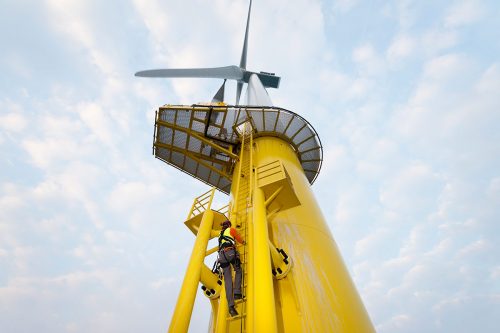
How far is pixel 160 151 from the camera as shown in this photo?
13.3 meters

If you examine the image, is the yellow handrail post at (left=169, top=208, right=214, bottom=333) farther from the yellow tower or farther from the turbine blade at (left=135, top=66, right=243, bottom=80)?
the turbine blade at (left=135, top=66, right=243, bottom=80)

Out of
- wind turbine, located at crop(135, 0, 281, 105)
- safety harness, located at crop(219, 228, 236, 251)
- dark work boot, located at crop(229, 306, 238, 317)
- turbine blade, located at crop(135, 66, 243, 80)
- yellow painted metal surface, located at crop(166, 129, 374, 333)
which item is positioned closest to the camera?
yellow painted metal surface, located at crop(166, 129, 374, 333)

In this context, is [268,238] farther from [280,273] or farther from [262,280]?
[262,280]

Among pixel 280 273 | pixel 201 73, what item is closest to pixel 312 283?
pixel 280 273

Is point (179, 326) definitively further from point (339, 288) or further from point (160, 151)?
point (160, 151)

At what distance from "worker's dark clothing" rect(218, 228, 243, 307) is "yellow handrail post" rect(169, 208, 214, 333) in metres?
0.67

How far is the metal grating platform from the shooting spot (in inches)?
451

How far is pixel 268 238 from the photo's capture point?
5.68 meters

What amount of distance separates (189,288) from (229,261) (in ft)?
3.15

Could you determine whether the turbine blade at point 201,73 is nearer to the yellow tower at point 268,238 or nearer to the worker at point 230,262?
the yellow tower at point 268,238

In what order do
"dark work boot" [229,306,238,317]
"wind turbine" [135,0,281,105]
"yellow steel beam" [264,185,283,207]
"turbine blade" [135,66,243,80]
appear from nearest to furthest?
"dark work boot" [229,306,238,317] < "yellow steel beam" [264,185,283,207] < "turbine blade" [135,66,243,80] < "wind turbine" [135,0,281,105]

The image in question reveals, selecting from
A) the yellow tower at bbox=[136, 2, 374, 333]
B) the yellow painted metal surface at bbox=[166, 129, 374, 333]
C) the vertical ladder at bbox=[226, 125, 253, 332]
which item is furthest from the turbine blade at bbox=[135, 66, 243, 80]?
the yellow painted metal surface at bbox=[166, 129, 374, 333]

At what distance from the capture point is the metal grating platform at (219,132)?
11.5m

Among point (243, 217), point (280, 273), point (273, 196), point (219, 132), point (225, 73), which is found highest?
point (225, 73)
